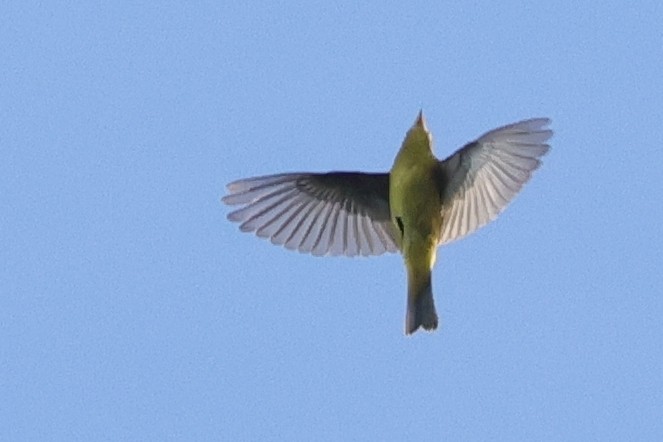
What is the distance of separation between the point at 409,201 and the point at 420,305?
2.24 feet

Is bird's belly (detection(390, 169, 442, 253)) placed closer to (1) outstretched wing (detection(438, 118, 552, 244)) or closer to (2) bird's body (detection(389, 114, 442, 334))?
(2) bird's body (detection(389, 114, 442, 334))

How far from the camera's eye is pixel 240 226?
466 inches

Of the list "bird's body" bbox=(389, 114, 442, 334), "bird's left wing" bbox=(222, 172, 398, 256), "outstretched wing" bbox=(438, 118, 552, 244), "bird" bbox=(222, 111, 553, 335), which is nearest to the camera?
"outstretched wing" bbox=(438, 118, 552, 244)

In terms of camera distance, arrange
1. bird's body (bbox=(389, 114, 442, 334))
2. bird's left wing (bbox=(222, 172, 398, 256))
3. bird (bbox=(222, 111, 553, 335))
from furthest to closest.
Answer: bird's left wing (bbox=(222, 172, 398, 256)) → bird's body (bbox=(389, 114, 442, 334)) → bird (bbox=(222, 111, 553, 335))

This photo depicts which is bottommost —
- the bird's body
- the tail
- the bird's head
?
the tail

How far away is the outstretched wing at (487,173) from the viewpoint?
35.9 feet

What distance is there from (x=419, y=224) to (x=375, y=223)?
83 centimetres

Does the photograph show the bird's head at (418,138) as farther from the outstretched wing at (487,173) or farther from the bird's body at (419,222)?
the outstretched wing at (487,173)

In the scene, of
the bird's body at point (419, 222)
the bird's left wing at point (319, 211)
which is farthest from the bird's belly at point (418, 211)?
the bird's left wing at point (319, 211)

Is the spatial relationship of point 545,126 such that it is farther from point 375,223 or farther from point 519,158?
point 375,223

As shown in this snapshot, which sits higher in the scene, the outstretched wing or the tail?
the outstretched wing

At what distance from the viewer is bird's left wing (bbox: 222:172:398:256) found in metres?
11.9

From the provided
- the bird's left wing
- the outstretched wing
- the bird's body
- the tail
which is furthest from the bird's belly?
the bird's left wing

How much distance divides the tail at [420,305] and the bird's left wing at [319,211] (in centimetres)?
67
